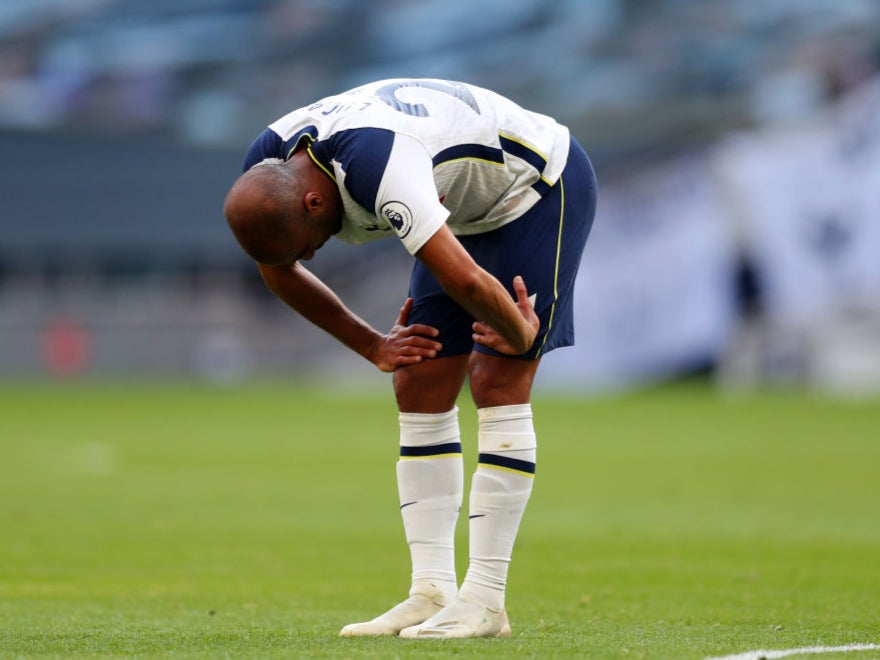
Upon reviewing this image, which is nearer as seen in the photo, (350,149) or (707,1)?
(350,149)

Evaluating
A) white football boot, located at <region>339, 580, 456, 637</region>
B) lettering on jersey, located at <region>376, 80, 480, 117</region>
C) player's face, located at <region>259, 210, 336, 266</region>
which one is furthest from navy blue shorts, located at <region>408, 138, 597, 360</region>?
white football boot, located at <region>339, 580, 456, 637</region>

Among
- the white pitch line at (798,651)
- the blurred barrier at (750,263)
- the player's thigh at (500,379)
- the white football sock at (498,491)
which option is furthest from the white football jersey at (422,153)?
the blurred barrier at (750,263)

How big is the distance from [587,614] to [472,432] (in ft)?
38.5

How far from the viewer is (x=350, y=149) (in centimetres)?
434

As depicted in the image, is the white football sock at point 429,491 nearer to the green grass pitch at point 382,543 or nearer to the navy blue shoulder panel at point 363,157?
the green grass pitch at point 382,543

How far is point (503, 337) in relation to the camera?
4547 mm

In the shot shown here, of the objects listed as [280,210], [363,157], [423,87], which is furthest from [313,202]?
[423,87]

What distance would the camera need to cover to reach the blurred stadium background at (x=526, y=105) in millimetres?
30828

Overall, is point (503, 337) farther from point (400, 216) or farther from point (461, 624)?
point (461, 624)

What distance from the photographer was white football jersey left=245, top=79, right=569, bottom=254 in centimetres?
429

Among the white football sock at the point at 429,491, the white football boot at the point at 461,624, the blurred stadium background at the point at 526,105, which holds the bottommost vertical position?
the white football boot at the point at 461,624

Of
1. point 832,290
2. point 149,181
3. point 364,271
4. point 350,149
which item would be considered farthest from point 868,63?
point 350,149

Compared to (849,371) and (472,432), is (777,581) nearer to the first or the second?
(472,432)

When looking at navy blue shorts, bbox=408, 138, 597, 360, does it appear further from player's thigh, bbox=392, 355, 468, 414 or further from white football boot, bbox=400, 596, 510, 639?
white football boot, bbox=400, 596, 510, 639
